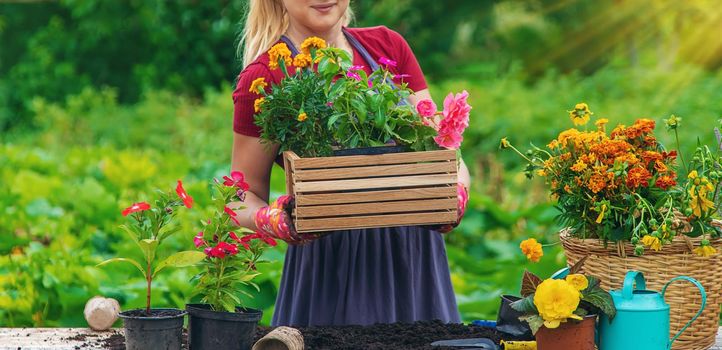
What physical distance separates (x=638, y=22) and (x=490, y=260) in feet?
22.6

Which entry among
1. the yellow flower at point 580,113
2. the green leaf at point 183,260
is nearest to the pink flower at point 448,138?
the yellow flower at point 580,113

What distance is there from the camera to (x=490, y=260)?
5.59 meters

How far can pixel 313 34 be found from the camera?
9.26ft

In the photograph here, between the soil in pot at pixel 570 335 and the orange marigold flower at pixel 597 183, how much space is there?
26cm

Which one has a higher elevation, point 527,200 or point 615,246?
point 527,200

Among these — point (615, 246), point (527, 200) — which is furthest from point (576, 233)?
point (527, 200)

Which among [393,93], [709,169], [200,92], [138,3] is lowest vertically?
[709,169]

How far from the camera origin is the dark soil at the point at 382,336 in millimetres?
2254

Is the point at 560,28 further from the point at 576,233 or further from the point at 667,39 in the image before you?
the point at 576,233

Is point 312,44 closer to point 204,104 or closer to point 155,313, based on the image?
point 155,313

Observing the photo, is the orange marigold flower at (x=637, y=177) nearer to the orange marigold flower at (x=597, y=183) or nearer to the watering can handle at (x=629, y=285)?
the orange marigold flower at (x=597, y=183)

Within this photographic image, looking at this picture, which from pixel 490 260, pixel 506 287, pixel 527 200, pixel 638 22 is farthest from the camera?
pixel 638 22

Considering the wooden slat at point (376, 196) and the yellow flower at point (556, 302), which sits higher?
the wooden slat at point (376, 196)

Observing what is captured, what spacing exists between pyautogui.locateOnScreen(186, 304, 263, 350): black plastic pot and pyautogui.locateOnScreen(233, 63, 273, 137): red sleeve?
655mm
